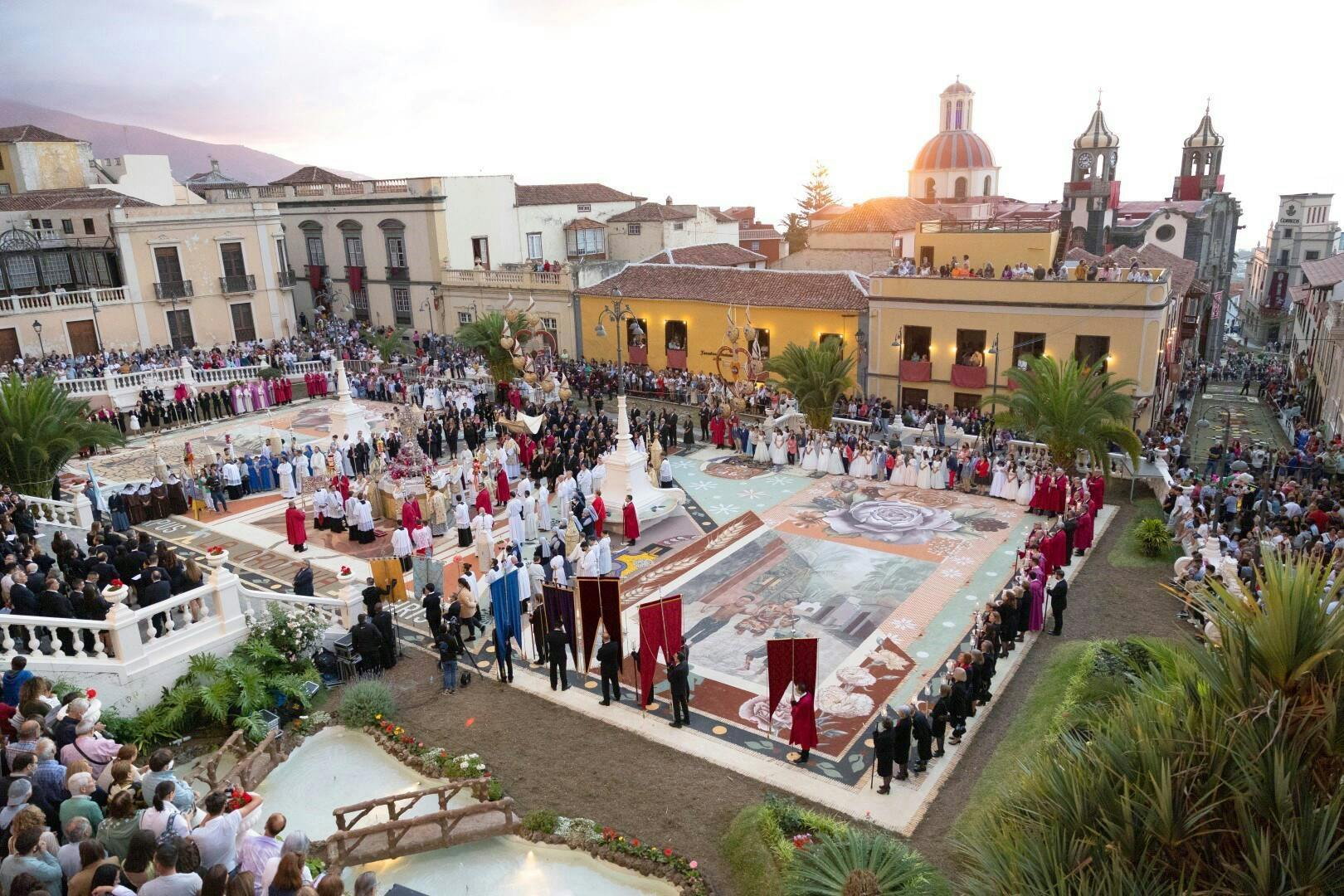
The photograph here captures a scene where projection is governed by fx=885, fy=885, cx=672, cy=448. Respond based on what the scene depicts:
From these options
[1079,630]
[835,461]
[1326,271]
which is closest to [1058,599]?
[1079,630]

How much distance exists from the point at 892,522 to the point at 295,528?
43.7ft

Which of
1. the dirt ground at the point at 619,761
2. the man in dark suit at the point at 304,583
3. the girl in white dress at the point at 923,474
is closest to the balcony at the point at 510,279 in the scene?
the girl in white dress at the point at 923,474

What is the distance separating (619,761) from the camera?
38.3 ft

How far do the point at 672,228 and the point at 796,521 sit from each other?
26560mm

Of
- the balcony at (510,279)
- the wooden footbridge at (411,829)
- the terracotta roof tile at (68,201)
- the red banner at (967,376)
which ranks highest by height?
the terracotta roof tile at (68,201)

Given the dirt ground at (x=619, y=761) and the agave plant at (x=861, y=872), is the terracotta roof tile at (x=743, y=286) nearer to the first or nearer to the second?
the dirt ground at (x=619, y=761)

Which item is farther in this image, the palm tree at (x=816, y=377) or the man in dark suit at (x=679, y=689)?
the palm tree at (x=816, y=377)

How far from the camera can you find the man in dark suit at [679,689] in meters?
12.2

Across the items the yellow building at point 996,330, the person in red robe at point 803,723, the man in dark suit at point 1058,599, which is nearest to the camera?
the person in red robe at point 803,723

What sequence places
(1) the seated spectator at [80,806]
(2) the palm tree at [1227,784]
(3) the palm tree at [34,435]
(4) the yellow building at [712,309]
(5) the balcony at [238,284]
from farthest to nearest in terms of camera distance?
(5) the balcony at [238,284] < (4) the yellow building at [712,309] < (3) the palm tree at [34,435] < (1) the seated spectator at [80,806] < (2) the palm tree at [1227,784]

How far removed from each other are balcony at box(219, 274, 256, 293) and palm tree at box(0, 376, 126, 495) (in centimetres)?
2038

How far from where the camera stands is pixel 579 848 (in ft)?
32.3

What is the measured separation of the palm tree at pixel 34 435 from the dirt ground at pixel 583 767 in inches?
454

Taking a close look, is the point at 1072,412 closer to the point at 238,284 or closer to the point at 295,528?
the point at 295,528
